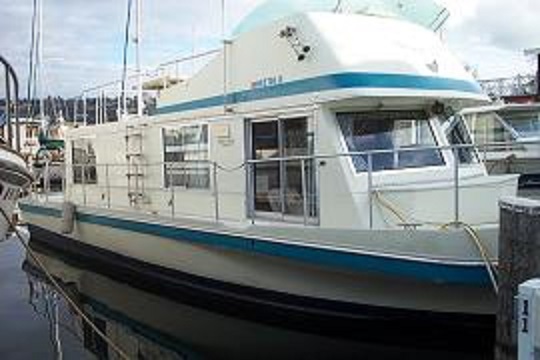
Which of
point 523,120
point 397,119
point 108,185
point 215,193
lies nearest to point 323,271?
point 397,119

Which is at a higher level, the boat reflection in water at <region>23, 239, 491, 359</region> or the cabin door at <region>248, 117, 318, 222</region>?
the cabin door at <region>248, 117, 318, 222</region>

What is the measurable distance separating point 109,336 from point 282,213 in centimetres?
261

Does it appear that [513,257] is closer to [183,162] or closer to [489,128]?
[183,162]

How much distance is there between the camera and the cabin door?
29.4 ft

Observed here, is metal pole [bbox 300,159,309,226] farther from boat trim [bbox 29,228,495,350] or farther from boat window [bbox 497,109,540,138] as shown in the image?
boat window [bbox 497,109,540,138]

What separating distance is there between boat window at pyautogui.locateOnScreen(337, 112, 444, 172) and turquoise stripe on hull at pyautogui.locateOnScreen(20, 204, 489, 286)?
1149 mm

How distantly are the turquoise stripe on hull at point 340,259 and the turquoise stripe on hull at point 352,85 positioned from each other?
6.00 feet

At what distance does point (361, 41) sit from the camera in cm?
892

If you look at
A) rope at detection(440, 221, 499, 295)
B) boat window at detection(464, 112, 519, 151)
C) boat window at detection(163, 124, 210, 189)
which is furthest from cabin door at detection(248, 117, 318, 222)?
boat window at detection(464, 112, 519, 151)

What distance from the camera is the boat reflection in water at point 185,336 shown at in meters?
8.28

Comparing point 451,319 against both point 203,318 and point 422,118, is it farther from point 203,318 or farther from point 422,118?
point 203,318

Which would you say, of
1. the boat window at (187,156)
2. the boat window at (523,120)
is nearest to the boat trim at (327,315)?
the boat window at (187,156)

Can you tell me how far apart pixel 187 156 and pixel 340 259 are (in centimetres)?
393

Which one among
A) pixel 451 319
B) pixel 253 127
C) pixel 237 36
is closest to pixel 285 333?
pixel 451 319
